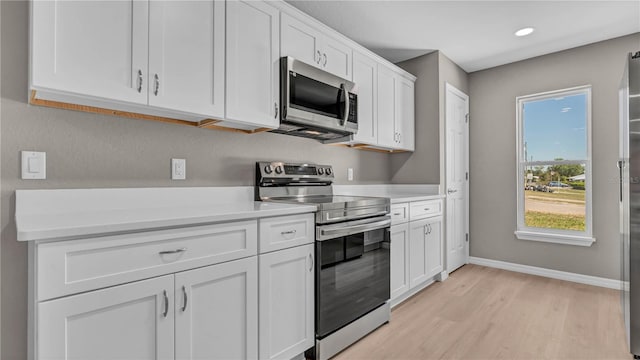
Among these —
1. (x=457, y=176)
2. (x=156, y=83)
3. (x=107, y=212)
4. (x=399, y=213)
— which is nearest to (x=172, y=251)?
(x=107, y=212)

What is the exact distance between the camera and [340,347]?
202cm

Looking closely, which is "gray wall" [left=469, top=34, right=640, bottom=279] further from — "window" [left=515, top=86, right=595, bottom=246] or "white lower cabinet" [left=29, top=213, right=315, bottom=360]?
"white lower cabinet" [left=29, top=213, right=315, bottom=360]

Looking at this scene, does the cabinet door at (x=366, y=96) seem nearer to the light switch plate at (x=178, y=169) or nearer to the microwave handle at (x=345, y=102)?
the microwave handle at (x=345, y=102)

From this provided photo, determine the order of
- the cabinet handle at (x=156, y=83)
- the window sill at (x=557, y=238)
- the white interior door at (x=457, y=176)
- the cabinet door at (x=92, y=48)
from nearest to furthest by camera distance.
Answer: the cabinet door at (x=92, y=48) → the cabinet handle at (x=156, y=83) → the window sill at (x=557, y=238) → the white interior door at (x=457, y=176)

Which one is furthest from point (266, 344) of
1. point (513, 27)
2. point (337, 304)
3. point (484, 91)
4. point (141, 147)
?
point (484, 91)

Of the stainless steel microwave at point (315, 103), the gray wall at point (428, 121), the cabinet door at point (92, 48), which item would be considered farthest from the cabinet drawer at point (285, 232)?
the gray wall at point (428, 121)

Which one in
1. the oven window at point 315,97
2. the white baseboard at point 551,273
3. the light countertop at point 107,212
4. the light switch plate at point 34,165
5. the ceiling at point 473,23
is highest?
the ceiling at point 473,23

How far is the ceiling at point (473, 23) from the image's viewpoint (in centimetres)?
257

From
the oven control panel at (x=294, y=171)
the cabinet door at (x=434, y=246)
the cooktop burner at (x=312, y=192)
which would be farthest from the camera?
the cabinet door at (x=434, y=246)

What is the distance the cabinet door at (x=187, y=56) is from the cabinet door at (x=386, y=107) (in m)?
1.73

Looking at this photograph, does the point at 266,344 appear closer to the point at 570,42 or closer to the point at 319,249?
the point at 319,249

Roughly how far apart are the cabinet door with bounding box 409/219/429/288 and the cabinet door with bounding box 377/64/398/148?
2.80 ft

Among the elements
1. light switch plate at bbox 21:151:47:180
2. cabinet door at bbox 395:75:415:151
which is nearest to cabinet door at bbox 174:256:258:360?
light switch plate at bbox 21:151:47:180

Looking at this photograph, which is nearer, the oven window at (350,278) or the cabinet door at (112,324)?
the cabinet door at (112,324)
